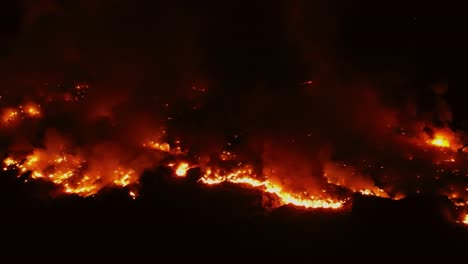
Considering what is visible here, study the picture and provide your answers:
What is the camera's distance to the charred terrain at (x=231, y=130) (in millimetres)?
7562

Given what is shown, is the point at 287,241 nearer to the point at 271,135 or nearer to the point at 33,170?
the point at 271,135

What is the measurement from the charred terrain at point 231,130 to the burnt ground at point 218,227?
0.03 meters

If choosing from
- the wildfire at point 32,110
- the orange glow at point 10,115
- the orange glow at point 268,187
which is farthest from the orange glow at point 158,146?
the orange glow at point 10,115

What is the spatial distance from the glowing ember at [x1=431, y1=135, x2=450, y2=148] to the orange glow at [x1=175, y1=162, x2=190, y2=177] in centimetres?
483

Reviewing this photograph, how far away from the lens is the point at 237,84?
11844 millimetres

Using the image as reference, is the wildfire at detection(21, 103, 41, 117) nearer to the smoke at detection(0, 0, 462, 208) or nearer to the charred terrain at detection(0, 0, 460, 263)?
the charred terrain at detection(0, 0, 460, 263)

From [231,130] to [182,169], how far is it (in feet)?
5.18

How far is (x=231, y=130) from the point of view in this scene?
1027cm

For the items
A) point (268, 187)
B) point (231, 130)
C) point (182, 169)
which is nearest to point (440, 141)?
point (268, 187)

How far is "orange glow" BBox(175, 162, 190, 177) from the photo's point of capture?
358 inches

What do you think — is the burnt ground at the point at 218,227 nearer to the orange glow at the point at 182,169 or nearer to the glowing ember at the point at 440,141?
the orange glow at the point at 182,169

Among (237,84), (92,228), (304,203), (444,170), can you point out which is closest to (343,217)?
(304,203)

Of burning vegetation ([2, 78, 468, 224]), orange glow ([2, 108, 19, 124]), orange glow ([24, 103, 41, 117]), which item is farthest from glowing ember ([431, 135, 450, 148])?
orange glow ([2, 108, 19, 124])

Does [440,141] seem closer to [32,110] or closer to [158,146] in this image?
[158,146]
